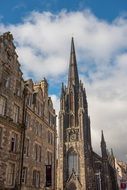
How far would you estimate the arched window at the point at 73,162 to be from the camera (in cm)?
7637

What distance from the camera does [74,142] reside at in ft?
265

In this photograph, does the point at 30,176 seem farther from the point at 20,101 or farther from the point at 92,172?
the point at 92,172

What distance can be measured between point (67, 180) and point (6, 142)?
5600cm

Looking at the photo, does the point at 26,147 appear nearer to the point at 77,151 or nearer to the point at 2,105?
the point at 2,105

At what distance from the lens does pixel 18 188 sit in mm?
24719

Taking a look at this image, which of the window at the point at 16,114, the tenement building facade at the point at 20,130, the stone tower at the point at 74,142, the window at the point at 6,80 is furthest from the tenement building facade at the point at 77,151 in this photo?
the window at the point at 6,80

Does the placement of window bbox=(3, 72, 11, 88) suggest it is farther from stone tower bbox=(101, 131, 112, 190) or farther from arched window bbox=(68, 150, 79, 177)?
stone tower bbox=(101, 131, 112, 190)

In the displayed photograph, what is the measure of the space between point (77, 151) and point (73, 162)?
3530 mm

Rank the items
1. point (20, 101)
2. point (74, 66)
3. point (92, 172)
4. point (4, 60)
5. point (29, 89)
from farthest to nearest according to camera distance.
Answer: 1. point (74, 66)
2. point (92, 172)
3. point (29, 89)
4. point (20, 101)
5. point (4, 60)

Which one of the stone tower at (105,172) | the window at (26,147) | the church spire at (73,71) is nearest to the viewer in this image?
the window at (26,147)

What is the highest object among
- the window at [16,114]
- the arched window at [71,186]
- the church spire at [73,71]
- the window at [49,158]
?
the church spire at [73,71]

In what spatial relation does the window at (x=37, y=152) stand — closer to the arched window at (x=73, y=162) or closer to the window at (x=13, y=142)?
the window at (x=13, y=142)

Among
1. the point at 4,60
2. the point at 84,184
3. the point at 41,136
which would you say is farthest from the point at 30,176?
the point at 84,184

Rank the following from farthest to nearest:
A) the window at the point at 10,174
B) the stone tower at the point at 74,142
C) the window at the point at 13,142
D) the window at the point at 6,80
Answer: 1. the stone tower at the point at 74,142
2. the window at the point at 6,80
3. the window at the point at 13,142
4. the window at the point at 10,174
